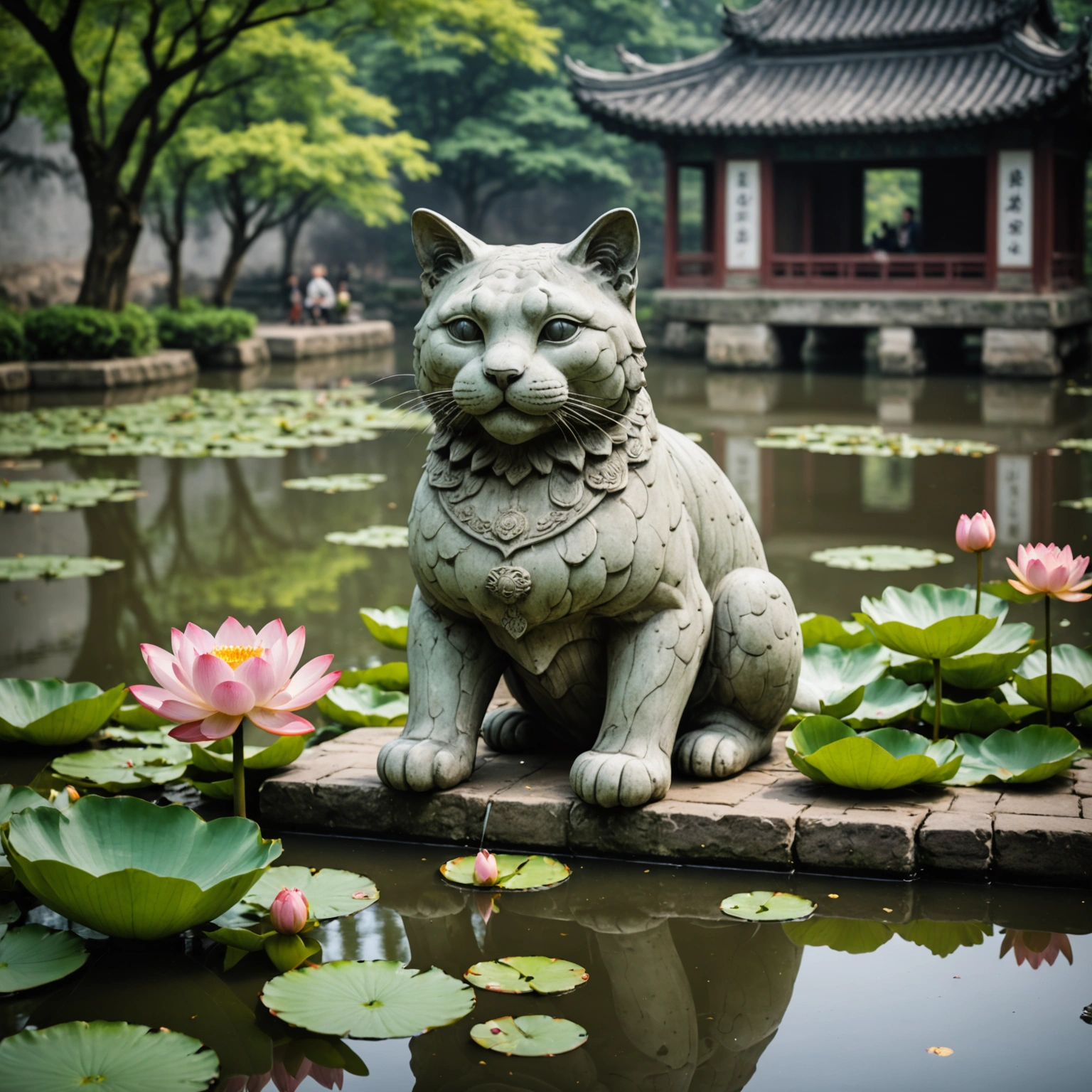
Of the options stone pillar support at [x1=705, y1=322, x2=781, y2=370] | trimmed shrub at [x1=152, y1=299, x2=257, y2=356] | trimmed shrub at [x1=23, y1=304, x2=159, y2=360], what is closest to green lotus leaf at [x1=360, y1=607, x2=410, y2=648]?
trimmed shrub at [x1=23, y1=304, x2=159, y2=360]

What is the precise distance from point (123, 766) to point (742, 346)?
15.2 m

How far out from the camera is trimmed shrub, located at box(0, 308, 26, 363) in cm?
1484

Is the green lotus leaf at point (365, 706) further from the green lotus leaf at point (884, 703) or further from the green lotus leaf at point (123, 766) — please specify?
the green lotus leaf at point (884, 703)

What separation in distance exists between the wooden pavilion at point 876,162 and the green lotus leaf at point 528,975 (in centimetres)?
1513

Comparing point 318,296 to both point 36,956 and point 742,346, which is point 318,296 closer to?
point 742,346

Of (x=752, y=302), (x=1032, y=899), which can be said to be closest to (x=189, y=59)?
(x=752, y=302)

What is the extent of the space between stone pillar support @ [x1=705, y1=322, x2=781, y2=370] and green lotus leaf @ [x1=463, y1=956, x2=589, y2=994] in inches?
624

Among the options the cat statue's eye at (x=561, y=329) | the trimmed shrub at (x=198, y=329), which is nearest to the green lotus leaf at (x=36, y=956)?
the cat statue's eye at (x=561, y=329)

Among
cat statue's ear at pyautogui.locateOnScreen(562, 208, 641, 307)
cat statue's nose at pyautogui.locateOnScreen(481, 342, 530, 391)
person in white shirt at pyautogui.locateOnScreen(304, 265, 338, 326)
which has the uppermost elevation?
person in white shirt at pyautogui.locateOnScreen(304, 265, 338, 326)

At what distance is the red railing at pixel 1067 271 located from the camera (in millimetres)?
17406

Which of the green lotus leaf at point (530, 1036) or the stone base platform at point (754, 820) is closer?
the green lotus leaf at point (530, 1036)

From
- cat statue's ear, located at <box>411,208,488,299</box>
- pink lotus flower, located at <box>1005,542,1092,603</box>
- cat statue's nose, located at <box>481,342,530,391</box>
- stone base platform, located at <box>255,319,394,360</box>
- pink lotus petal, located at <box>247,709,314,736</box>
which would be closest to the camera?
pink lotus petal, located at <box>247,709,314,736</box>

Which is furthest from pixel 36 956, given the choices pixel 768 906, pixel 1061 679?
pixel 1061 679

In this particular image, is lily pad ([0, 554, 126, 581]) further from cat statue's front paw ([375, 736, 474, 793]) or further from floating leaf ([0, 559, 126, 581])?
cat statue's front paw ([375, 736, 474, 793])
